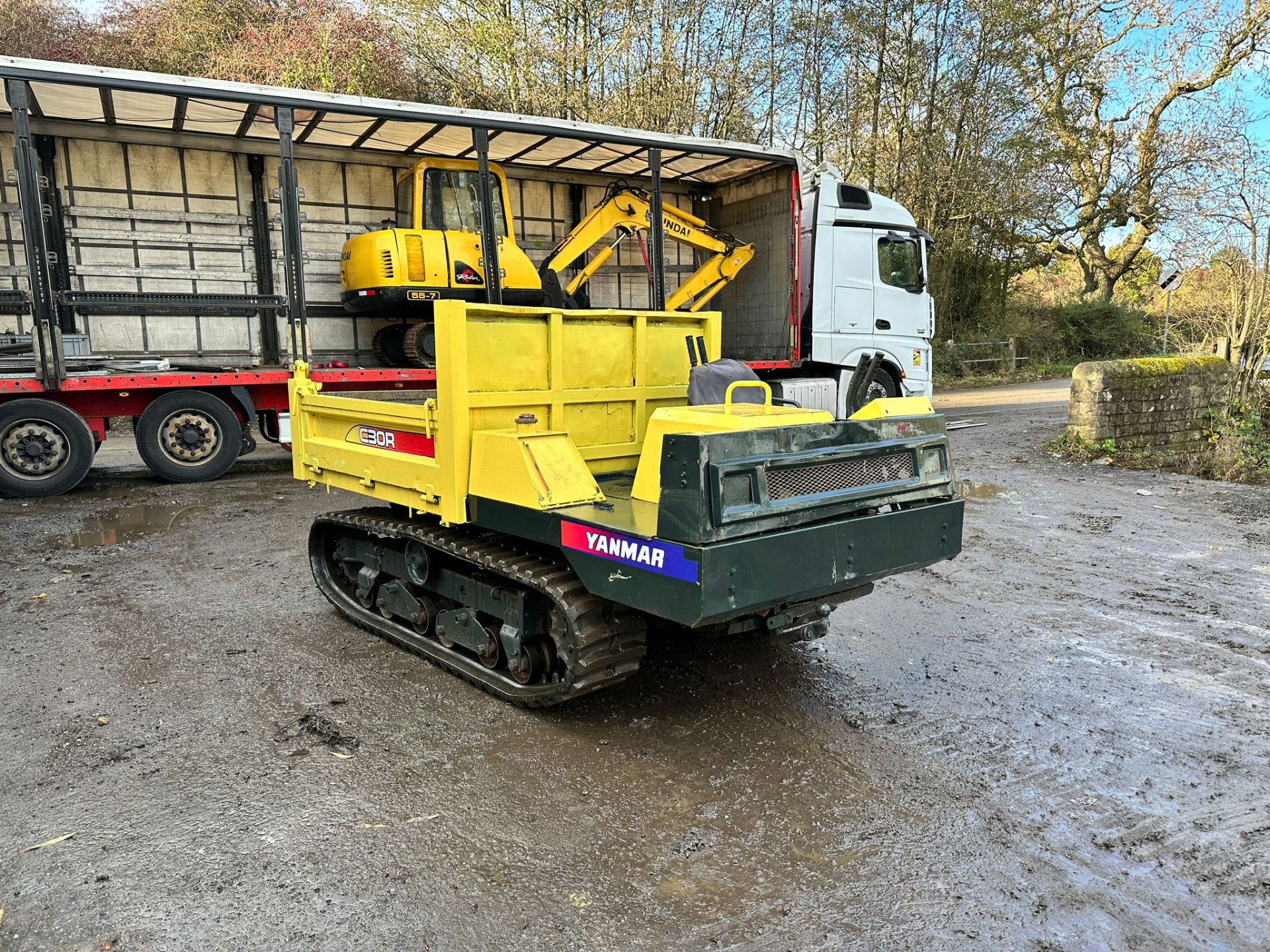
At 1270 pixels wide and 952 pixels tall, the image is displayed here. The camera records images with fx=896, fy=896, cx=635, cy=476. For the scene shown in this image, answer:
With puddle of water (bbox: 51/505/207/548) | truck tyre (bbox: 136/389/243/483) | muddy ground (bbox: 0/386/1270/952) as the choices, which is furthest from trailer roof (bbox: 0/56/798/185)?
muddy ground (bbox: 0/386/1270/952)

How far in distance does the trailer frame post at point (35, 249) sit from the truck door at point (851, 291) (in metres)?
8.70

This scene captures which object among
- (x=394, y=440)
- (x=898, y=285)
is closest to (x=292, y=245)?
(x=394, y=440)

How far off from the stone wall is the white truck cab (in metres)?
2.26

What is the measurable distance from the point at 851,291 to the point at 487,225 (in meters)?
4.96

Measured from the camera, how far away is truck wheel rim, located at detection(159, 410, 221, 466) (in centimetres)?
909

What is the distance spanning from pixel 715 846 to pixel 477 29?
49.5ft

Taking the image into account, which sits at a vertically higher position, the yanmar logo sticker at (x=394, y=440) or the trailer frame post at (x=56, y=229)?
the trailer frame post at (x=56, y=229)

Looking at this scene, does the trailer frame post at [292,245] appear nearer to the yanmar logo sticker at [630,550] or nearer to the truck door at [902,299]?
the yanmar logo sticker at [630,550]

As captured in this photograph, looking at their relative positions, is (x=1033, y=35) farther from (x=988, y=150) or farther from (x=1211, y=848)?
(x=1211, y=848)

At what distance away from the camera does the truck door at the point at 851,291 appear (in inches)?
461

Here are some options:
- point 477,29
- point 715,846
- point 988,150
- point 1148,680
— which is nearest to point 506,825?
point 715,846

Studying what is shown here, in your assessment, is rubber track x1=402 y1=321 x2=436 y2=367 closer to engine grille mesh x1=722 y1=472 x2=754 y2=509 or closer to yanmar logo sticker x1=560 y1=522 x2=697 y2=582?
yanmar logo sticker x1=560 y1=522 x2=697 y2=582

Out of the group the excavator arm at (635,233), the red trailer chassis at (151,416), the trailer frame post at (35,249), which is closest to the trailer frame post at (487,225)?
the red trailer chassis at (151,416)

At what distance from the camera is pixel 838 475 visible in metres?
3.43
